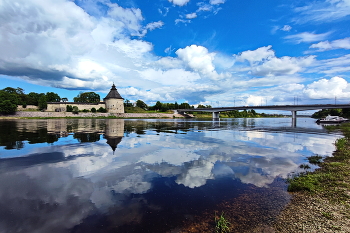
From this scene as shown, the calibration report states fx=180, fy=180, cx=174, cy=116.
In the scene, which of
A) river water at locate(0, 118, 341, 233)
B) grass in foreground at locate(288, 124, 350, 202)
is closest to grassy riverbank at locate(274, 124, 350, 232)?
grass in foreground at locate(288, 124, 350, 202)

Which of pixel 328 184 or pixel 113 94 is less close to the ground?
pixel 113 94

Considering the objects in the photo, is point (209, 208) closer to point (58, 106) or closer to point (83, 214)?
point (83, 214)

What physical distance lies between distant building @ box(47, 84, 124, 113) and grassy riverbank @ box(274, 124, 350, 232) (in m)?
143

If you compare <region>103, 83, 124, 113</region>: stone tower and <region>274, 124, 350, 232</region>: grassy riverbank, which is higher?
<region>103, 83, 124, 113</region>: stone tower

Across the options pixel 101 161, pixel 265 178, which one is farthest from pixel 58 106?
pixel 265 178

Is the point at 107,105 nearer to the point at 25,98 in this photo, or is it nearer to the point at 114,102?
the point at 114,102

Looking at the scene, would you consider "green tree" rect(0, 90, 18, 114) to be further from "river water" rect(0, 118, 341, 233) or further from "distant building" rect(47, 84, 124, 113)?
"river water" rect(0, 118, 341, 233)

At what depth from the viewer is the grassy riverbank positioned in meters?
5.71

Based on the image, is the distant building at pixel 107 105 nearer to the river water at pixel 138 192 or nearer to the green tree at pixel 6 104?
the green tree at pixel 6 104

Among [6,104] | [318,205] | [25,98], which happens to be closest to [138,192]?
[318,205]

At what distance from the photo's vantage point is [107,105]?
144 m

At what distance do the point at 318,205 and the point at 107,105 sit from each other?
150267mm

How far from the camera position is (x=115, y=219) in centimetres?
609

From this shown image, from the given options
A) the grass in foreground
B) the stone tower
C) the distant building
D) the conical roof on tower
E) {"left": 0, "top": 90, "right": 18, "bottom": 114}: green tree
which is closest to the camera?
the grass in foreground
